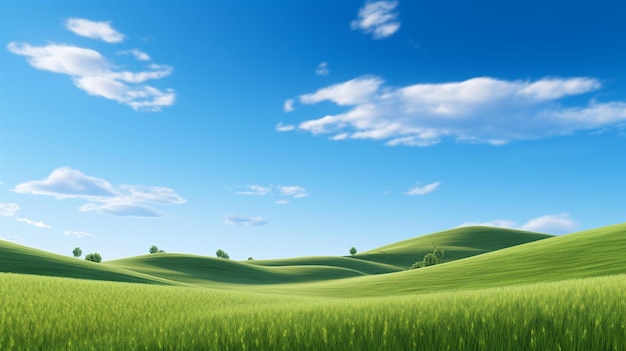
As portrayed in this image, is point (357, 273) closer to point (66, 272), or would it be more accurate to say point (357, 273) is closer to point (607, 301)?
point (66, 272)

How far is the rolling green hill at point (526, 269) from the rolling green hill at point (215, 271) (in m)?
23.1

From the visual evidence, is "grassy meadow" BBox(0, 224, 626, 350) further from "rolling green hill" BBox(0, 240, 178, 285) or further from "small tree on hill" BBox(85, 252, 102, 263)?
"small tree on hill" BBox(85, 252, 102, 263)

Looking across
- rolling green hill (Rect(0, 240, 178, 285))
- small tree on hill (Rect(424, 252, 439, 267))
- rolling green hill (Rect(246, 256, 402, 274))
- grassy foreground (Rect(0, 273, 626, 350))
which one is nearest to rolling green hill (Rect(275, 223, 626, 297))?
rolling green hill (Rect(0, 240, 178, 285))

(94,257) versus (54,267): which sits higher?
(94,257)

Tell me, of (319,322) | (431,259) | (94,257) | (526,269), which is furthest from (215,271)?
(319,322)

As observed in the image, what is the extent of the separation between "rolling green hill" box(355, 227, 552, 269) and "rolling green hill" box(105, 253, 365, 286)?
30.1 m

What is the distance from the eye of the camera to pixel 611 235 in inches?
1531

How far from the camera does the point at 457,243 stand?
110375 mm

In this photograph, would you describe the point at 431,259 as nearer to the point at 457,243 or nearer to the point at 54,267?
the point at 457,243

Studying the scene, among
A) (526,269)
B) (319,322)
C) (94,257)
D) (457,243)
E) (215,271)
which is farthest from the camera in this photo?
(457,243)

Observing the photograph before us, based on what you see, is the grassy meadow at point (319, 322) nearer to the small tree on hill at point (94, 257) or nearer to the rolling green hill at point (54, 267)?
the rolling green hill at point (54, 267)

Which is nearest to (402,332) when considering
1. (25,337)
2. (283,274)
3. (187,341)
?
(187,341)

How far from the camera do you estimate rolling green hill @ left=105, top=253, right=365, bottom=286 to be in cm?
5925

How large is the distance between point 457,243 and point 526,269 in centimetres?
7902
